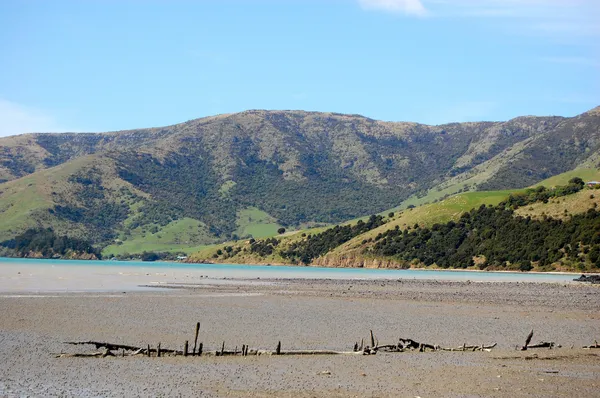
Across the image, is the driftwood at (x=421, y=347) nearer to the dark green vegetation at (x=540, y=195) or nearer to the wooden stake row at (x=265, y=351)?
the wooden stake row at (x=265, y=351)

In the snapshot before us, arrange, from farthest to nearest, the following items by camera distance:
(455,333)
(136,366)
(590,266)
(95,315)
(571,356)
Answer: (590,266), (95,315), (455,333), (571,356), (136,366)

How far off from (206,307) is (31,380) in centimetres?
2406

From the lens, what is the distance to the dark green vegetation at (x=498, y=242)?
12256cm

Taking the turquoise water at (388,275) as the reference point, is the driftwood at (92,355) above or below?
above

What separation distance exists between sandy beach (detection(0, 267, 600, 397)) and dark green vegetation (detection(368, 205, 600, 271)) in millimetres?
71513

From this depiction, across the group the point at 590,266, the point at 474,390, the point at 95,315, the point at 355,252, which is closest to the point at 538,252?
the point at 590,266

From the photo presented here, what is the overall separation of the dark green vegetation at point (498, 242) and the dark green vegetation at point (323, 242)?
15.6 m

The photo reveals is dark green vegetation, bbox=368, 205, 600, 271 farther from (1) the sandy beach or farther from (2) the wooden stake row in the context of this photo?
(2) the wooden stake row

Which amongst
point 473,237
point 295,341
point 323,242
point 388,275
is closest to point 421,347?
point 295,341

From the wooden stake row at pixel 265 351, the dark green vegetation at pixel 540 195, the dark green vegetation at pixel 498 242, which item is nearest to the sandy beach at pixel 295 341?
the wooden stake row at pixel 265 351

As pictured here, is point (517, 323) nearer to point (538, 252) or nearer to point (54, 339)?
point (54, 339)

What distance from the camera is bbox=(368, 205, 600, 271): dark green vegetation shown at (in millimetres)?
122562

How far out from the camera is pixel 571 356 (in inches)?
1091

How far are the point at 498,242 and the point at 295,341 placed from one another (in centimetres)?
11557
